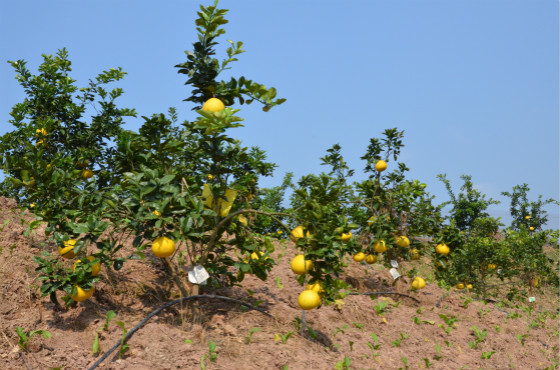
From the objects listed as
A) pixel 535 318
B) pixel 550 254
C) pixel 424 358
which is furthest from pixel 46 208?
pixel 550 254

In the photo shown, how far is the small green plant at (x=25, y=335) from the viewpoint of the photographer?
3789 mm

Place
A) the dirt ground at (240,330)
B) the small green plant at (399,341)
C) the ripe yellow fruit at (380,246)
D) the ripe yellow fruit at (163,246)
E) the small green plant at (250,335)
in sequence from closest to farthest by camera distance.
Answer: the ripe yellow fruit at (163,246) < the dirt ground at (240,330) < the small green plant at (250,335) < the small green plant at (399,341) < the ripe yellow fruit at (380,246)

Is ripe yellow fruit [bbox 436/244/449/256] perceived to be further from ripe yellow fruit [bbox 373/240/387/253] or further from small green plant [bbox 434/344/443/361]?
small green plant [bbox 434/344/443/361]

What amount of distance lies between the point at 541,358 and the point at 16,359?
638 centimetres

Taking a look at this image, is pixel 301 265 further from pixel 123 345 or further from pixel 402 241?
pixel 402 241

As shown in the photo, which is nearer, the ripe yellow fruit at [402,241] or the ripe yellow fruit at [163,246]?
the ripe yellow fruit at [163,246]

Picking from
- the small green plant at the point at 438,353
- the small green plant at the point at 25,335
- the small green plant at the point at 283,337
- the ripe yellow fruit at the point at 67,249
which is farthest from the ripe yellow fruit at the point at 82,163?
the small green plant at the point at 438,353

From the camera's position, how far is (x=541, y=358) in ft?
20.6

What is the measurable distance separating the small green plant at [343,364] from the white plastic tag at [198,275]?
1460 mm

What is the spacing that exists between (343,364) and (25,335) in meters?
2.82

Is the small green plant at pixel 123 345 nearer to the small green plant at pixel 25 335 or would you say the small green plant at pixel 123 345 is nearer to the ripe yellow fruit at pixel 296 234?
the small green plant at pixel 25 335

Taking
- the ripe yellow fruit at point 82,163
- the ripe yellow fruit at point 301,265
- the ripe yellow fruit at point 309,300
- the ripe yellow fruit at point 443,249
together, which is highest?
the ripe yellow fruit at point 443,249

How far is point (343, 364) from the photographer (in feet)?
14.0

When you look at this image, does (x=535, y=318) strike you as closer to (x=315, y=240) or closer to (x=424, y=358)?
(x=424, y=358)
